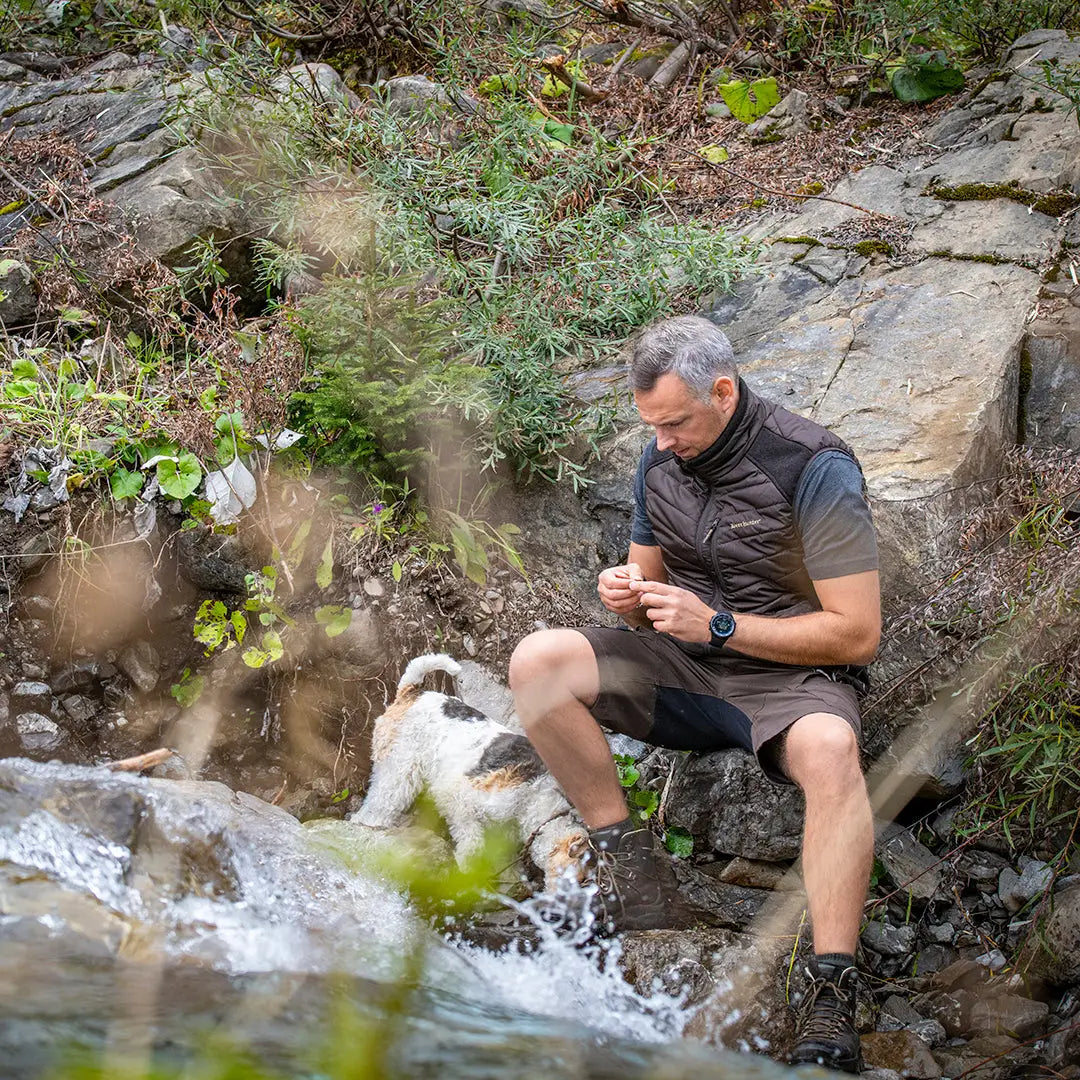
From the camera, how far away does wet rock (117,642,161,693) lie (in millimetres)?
4172

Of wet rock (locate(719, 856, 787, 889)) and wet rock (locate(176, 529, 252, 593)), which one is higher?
wet rock (locate(176, 529, 252, 593))

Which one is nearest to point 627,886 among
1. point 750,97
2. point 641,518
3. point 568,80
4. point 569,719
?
point 569,719

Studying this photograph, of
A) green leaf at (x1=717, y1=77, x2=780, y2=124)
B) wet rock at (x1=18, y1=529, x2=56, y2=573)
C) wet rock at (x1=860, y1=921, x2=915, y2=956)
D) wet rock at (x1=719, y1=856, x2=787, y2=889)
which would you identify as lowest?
wet rock at (x1=860, y1=921, x2=915, y2=956)

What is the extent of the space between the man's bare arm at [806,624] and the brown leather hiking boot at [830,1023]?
2.93 feet

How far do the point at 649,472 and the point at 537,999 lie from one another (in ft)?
5.73

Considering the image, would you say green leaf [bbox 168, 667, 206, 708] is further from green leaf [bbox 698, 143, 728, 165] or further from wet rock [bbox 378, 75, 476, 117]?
green leaf [bbox 698, 143, 728, 165]

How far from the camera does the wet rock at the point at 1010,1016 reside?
285 centimetres

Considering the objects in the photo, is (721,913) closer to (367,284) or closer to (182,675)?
(182,675)

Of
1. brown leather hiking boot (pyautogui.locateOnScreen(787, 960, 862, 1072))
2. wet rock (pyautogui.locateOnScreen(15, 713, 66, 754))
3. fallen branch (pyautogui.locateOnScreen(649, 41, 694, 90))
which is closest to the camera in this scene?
brown leather hiking boot (pyautogui.locateOnScreen(787, 960, 862, 1072))

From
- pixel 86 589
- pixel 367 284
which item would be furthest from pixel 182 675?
pixel 367 284

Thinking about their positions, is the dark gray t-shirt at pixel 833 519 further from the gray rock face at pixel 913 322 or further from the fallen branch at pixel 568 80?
the fallen branch at pixel 568 80

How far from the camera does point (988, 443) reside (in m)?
3.85

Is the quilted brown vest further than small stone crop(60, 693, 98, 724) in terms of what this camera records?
No

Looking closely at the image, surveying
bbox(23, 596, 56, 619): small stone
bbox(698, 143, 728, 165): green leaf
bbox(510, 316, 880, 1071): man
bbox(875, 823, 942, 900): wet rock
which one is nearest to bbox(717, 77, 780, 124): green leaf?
bbox(698, 143, 728, 165): green leaf
